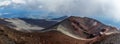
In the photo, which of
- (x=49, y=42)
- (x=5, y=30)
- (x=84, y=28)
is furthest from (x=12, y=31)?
(x=84, y=28)

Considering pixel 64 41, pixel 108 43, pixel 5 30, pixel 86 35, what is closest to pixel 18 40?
pixel 5 30

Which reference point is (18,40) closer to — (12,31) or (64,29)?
(12,31)

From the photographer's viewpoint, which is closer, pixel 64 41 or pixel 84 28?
pixel 64 41

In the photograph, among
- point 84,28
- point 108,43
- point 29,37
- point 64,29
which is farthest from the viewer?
point 84,28

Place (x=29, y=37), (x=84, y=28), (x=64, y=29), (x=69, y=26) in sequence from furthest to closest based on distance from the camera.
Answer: (x=84, y=28)
(x=69, y=26)
(x=64, y=29)
(x=29, y=37)

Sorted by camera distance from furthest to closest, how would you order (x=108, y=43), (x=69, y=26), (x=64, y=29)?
1. (x=69, y=26)
2. (x=64, y=29)
3. (x=108, y=43)

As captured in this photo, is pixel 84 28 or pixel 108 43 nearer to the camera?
pixel 108 43

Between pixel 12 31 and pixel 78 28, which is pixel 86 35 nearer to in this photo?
pixel 78 28

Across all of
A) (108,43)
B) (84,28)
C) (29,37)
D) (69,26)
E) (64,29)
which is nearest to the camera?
(108,43)
